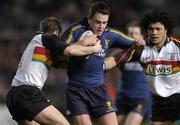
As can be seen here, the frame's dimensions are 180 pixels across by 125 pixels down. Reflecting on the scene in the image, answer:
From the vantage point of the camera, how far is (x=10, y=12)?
60.3ft

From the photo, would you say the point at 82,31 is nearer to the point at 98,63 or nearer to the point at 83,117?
the point at 98,63

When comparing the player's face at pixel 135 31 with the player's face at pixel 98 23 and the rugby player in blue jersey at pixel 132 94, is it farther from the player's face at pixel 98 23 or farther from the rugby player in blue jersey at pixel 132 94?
the player's face at pixel 98 23

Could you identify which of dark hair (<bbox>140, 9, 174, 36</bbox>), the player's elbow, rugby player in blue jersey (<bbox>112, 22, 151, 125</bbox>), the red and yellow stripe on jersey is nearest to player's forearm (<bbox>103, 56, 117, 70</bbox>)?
dark hair (<bbox>140, 9, 174, 36</bbox>)

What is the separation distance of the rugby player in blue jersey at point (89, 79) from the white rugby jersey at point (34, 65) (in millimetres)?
529

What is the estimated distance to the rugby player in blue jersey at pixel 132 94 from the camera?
11.5 m

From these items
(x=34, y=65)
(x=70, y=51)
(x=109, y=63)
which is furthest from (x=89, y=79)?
(x=34, y=65)

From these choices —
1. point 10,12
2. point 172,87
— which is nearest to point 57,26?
point 172,87

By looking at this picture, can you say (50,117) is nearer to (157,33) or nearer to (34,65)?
(34,65)

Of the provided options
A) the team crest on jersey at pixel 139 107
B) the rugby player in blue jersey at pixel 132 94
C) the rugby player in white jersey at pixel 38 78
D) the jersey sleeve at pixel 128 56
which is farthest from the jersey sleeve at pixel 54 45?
the team crest on jersey at pixel 139 107

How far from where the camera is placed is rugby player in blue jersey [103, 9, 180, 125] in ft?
29.9

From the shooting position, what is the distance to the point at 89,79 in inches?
353

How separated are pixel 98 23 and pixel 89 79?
73 cm

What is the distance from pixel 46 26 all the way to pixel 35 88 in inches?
34.8

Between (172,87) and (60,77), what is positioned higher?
(172,87)
